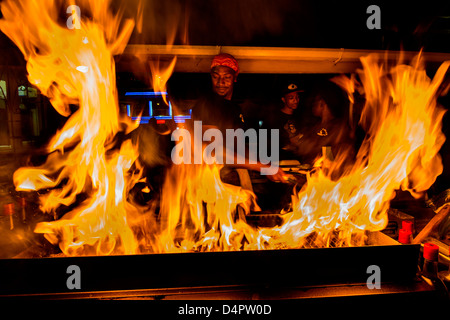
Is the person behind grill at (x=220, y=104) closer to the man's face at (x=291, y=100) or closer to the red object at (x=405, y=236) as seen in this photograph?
the man's face at (x=291, y=100)

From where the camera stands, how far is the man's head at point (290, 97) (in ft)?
16.9

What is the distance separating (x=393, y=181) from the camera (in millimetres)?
2986

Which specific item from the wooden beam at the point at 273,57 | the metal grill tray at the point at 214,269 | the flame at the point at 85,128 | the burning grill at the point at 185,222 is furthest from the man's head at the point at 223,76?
the metal grill tray at the point at 214,269

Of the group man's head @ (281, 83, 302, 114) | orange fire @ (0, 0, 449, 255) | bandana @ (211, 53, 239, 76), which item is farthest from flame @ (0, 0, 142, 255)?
man's head @ (281, 83, 302, 114)

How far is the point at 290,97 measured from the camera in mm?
5234

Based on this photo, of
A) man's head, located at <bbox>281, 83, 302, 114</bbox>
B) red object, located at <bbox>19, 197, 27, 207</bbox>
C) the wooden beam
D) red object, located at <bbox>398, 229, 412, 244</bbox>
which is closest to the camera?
red object, located at <bbox>398, 229, 412, 244</bbox>

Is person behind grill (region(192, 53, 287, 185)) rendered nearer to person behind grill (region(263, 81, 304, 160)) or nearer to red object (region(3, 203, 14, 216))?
person behind grill (region(263, 81, 304, 160))

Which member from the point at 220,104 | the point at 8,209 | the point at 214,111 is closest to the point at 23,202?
the point at 8,209

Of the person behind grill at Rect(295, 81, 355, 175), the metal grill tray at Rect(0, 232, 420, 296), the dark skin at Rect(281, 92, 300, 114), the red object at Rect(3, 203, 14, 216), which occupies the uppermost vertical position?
the dark skin at Rect(281, 92, 300, 114)

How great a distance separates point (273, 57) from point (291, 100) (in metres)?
0.99

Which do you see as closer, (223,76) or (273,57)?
(223,76)

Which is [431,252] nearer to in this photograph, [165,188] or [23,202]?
[165,188]

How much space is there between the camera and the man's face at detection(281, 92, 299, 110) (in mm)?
5219
